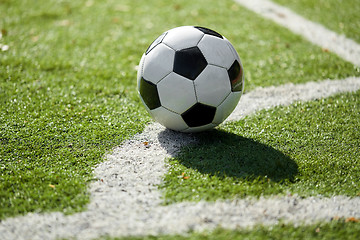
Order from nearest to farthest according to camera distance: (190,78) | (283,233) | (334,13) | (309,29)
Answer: (283,233), (190,78), (309,29), (334,13)

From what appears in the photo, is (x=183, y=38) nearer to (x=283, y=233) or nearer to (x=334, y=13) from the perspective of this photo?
(x=283, y=233)

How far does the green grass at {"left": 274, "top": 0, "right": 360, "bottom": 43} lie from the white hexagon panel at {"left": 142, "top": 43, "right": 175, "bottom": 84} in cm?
446

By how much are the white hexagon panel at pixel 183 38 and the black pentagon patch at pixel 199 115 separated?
607 millimetres

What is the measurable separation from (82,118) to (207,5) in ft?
16.6

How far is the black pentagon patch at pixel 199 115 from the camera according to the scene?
3910mm

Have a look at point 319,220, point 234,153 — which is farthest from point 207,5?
point 319,220

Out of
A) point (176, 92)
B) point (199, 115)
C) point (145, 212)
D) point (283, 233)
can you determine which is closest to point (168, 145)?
point (199, 115)

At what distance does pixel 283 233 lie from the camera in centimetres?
304

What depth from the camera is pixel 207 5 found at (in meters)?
8.81

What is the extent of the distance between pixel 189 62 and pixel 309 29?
14.9 feet

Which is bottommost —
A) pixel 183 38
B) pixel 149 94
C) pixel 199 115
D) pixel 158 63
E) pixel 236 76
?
pixel 199 115

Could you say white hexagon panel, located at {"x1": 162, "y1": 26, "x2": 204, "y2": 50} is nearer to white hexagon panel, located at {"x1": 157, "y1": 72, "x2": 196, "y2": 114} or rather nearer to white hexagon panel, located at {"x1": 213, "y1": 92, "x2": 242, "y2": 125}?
white hexagon panel, located at {"x1": 157, "y1": 72, "x2": 196, "y2": 114}

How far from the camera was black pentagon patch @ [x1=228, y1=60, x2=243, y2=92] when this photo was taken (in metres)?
3.97

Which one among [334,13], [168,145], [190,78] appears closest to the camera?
[190,78]
